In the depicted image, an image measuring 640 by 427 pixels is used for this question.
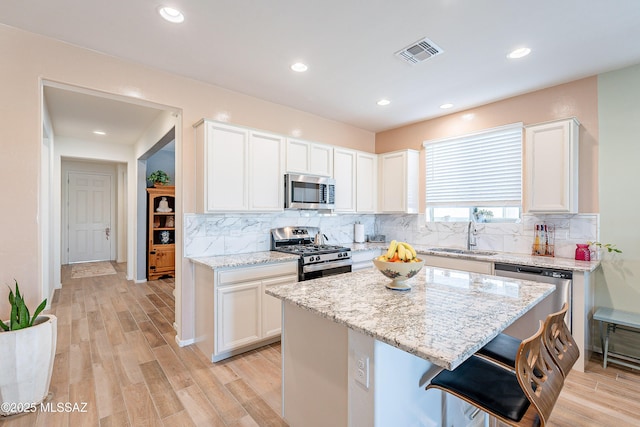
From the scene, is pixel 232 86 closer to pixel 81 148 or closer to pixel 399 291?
pixel 399 291

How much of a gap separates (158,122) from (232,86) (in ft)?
5.81

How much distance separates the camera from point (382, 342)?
4.07 ft

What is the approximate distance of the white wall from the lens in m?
2.80

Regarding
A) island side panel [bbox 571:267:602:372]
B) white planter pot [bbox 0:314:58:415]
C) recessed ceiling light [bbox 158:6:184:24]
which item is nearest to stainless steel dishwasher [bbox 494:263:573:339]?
island side panel [bbox 571:267:602:372]

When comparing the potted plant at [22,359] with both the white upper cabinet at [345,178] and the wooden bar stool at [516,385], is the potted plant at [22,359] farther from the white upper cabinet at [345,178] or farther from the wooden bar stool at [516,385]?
the white upper cabinet at [345,178]

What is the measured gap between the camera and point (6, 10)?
207 centimetres

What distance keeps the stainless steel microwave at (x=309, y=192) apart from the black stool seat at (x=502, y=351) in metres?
2.47

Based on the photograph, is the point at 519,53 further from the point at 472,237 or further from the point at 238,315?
the point at 238,315

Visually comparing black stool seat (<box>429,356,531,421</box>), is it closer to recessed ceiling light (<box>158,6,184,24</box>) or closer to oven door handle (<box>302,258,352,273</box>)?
oven door handle (<box>302,258,352,273</box>)

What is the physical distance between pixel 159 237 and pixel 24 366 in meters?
4.50

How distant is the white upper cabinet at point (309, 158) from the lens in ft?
11.9

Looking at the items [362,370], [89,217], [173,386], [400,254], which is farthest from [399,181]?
[89,217]

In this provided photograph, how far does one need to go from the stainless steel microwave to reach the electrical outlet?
7.96 ft

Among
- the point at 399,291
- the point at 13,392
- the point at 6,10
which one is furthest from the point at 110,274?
the point at 399,291
